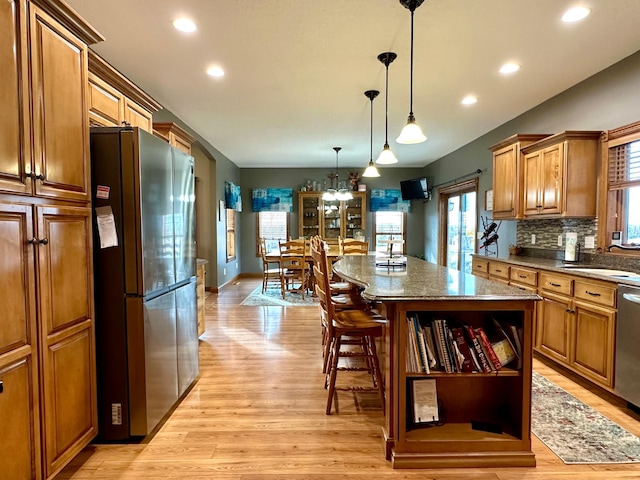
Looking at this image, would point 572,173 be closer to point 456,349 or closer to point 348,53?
point 348,53

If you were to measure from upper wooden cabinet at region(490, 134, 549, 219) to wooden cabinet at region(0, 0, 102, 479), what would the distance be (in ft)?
12.8

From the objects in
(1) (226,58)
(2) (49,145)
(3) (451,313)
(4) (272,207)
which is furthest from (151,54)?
(4) (272,207)

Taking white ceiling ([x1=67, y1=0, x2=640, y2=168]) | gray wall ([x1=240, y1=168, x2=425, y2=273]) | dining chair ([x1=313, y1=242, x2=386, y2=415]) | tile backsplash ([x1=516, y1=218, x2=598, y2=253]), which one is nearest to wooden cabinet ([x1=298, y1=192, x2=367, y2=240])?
gray wall ([x1=240, y1=168, x2=425, y2=273])

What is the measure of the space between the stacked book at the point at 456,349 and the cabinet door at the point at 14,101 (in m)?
1.85

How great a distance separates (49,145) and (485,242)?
4935mm

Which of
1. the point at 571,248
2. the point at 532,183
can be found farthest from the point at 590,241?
the point at 532,183

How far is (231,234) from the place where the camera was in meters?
7.57

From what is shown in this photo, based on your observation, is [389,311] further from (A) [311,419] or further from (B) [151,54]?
(B) [151,54]

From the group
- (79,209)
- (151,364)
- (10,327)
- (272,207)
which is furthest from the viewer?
(272,207)

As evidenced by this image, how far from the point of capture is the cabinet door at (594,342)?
2377 mm

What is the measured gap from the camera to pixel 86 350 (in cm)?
183

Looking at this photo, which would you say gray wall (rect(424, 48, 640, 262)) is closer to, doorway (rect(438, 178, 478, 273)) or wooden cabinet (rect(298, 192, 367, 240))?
doorway (rect(438, 178, 478, 273))

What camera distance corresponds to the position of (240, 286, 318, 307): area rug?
212 inches

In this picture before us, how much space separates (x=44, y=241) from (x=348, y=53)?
2.44m
